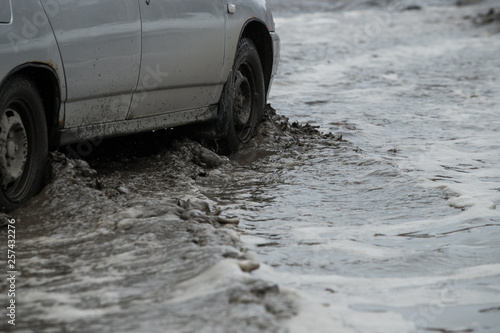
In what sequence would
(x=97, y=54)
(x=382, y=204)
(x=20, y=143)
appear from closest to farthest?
(x=20, y=143), (x=97, y=54), (x=382, y=204)

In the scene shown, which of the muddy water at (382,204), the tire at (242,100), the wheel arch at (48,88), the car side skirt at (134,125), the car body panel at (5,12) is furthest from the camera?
the tire at (242,100)

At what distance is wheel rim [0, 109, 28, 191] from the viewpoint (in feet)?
15.2

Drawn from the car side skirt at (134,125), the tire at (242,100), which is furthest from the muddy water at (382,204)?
the car side skirt at (134,125)

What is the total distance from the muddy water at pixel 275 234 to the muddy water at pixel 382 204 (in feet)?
0.05

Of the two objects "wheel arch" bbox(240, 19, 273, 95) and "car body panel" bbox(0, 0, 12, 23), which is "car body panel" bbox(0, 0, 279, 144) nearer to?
"car body panel" bbox(0, 0, 12, 23)

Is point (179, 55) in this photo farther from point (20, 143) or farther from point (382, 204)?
point (382, 204)

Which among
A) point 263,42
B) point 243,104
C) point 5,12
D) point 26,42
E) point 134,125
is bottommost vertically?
point 243,104

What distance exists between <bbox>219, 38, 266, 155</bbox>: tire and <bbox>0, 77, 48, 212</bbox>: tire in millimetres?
2154

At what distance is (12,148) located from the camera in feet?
15.5

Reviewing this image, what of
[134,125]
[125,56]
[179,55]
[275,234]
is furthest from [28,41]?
[275,234]

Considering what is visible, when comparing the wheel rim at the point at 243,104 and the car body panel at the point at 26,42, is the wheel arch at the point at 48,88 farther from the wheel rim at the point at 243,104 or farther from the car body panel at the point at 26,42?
the wheel rim at the point at 243,104

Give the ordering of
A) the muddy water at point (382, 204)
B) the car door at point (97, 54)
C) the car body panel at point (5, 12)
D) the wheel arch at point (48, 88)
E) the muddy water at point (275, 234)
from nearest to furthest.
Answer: the muddy water at point (275, 234)
the muddy water at point (382, 204)
the car body panel at point (5, 12)
the wheel arch at point (48, 88)
the car door at point (97, 54)

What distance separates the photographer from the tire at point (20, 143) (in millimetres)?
→ 4633

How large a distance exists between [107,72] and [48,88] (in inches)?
16.7
